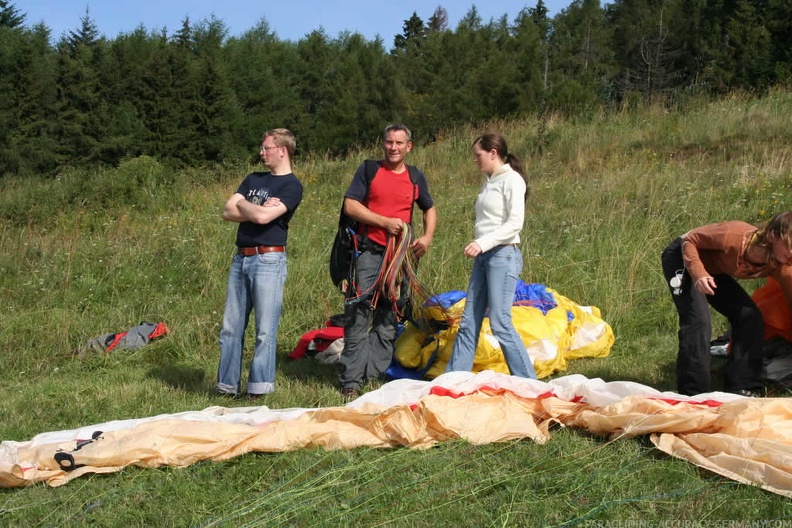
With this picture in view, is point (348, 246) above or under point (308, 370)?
above

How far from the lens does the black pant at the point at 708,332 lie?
457cm

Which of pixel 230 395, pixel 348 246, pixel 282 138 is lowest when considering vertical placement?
pixel 230 395

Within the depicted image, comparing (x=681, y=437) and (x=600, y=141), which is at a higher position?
(x=600, y=141)

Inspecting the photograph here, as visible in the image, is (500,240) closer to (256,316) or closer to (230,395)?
(256,316)

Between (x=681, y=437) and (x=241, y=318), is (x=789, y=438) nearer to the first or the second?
(x=681, y=437)

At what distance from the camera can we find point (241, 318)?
5047 mm

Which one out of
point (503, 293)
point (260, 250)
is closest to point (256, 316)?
point (260, 250)

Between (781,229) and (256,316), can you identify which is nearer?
(781,229)

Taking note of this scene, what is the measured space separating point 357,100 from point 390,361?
102 feet

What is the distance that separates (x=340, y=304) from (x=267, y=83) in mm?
34039

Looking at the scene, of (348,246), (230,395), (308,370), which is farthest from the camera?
(308,370)

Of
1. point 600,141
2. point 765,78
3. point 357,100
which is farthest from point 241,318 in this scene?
point 357,100

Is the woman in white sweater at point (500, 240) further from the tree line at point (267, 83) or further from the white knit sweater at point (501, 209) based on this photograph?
the tree line at point (267, 83)

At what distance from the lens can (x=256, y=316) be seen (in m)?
5.00
